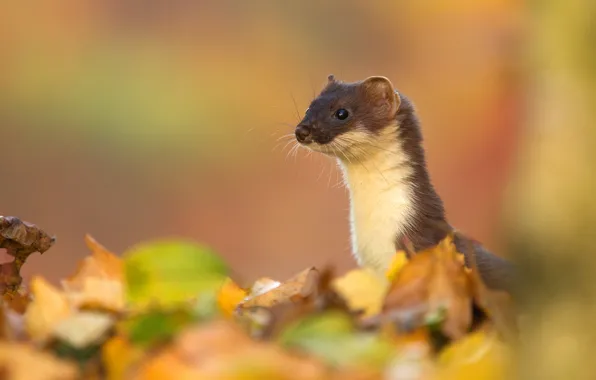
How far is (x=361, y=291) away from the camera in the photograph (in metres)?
0.71

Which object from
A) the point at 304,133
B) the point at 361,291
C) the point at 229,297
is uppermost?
the point at 304,133

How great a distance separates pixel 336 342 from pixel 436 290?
143 millimetres

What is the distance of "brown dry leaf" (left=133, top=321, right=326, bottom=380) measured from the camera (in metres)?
0.49

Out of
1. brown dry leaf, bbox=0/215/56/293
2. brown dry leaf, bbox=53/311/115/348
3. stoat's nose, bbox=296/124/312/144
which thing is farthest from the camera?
stoat's nose, bbox=296/124/312/144

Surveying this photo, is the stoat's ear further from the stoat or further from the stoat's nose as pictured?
the stoat's nose

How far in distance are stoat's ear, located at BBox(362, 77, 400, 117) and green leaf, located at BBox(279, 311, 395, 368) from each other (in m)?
1.10

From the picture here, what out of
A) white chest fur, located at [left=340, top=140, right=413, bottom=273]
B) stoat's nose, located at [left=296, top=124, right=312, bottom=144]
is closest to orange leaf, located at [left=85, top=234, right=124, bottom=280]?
white chest fur, located at [left=340, top=140, right=413, bottom=273]

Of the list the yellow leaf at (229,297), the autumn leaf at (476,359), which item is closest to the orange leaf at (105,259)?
the yellow leaf at (229,297)

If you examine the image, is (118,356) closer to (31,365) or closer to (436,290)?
(31,365)

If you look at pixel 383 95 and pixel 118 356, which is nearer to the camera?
pixel 118 356

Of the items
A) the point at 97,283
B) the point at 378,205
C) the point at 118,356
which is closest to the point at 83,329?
the point at 118,356

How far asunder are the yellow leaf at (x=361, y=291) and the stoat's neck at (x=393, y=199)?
0.71m

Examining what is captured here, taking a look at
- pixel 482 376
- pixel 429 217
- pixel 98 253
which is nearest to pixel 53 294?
pixel 98 253

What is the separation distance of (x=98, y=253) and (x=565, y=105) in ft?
1.68
